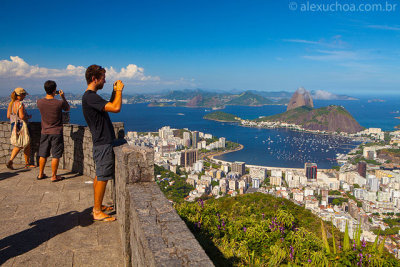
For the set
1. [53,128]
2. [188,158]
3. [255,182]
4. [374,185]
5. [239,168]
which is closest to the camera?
[53,128]

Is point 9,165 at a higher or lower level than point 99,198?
lower

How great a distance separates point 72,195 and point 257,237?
2911 millimetres

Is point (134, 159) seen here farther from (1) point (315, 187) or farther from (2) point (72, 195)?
(1) point (315, 187)

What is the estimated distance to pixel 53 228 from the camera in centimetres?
326

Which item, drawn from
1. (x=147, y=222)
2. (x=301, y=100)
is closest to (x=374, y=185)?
(x=147, y=222)

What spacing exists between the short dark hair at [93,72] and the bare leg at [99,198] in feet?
3.76

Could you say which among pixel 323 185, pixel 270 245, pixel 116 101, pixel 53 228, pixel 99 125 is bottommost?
pixel 323 185

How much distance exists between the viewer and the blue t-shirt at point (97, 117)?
295 cm

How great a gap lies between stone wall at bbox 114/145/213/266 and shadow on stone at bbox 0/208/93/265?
103 cm

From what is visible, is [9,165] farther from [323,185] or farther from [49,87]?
[323,185]

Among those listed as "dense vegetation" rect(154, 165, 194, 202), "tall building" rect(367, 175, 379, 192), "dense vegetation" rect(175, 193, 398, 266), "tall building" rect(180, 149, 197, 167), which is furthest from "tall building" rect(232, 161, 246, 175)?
"dense vegetation" rect(175, 193, 398, 266)

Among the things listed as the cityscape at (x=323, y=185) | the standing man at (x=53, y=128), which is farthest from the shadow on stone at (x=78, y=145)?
the cityscape at (x=323, y=185)

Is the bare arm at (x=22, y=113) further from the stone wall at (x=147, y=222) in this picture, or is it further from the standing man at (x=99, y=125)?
the standing man at (x=99, y=125)

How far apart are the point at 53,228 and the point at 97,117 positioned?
136cm
